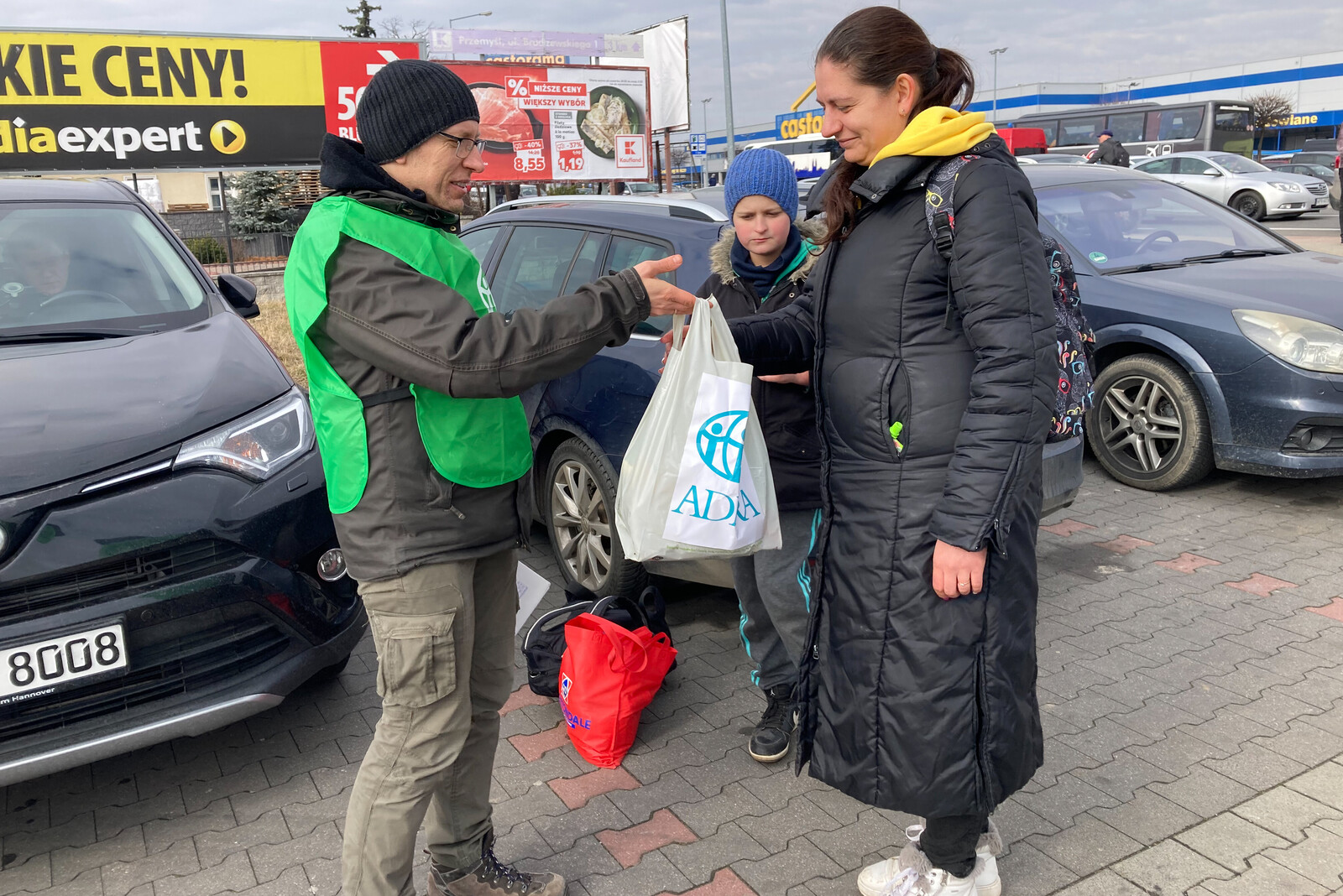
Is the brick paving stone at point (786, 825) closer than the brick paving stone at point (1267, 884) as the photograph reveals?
No

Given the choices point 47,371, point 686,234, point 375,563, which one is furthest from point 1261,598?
point 47,371

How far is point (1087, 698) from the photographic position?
130 inches

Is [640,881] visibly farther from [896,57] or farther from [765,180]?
[896,57]

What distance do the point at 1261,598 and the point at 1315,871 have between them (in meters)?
1.84

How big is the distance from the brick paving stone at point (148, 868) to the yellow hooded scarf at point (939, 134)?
95.5 inches

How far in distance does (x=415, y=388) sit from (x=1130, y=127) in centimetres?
3275

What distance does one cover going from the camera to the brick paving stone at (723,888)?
241cm

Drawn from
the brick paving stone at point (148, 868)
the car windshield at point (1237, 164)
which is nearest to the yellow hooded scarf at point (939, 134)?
the brick paving stone at point (148, 868)

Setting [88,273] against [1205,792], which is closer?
[1205,792]

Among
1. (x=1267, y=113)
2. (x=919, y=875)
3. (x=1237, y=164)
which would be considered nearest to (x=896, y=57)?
(x=919, y=875)

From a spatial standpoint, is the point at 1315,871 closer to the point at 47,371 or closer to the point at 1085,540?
Result: the point at 1085,540

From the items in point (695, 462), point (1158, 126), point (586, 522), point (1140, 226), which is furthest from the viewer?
point (1158, 126)

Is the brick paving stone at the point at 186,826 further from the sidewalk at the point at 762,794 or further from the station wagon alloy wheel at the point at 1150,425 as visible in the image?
the station wagon alloy wheel at the point at 1150,425

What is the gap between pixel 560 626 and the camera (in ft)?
11.3
